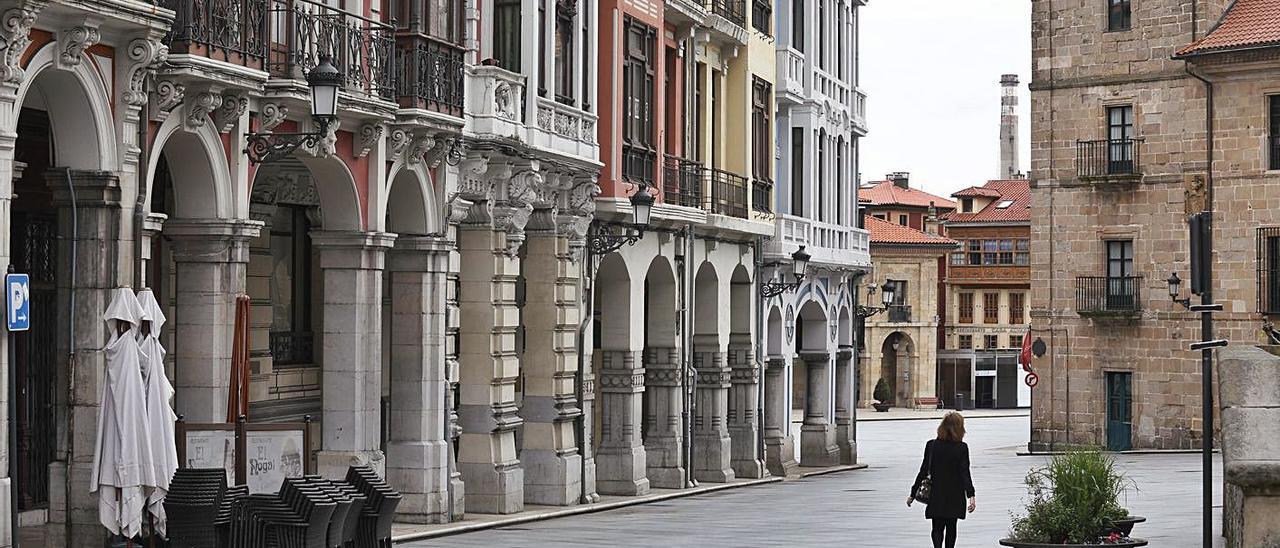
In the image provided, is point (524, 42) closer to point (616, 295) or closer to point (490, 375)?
point (490, 375)

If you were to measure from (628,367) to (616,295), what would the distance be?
1204 millimetres

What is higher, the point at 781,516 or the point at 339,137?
the point at 339,137

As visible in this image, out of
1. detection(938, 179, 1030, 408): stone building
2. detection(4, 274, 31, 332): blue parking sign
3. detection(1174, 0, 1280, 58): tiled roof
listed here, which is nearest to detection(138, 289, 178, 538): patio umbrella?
detection(4, 274, 31, 332): blue parking sign

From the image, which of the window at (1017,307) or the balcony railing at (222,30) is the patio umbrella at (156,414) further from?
the window at (1017,307)

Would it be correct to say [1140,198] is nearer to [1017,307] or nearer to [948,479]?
[948,479]

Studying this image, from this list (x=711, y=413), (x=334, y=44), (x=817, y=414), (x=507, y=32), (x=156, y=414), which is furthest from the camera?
(x=817, y=414)

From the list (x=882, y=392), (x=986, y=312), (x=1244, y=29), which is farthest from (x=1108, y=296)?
(x=986, y=312)

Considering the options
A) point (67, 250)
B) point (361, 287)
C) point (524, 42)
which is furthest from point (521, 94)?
point (67, 250)

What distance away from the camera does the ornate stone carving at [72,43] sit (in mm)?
15523

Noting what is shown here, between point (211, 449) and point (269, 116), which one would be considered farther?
point (269, 116)

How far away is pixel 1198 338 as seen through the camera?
4744 centimetres

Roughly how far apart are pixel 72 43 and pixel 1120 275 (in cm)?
3666

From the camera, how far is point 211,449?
17.4m

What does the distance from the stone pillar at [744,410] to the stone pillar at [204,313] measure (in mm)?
21124
